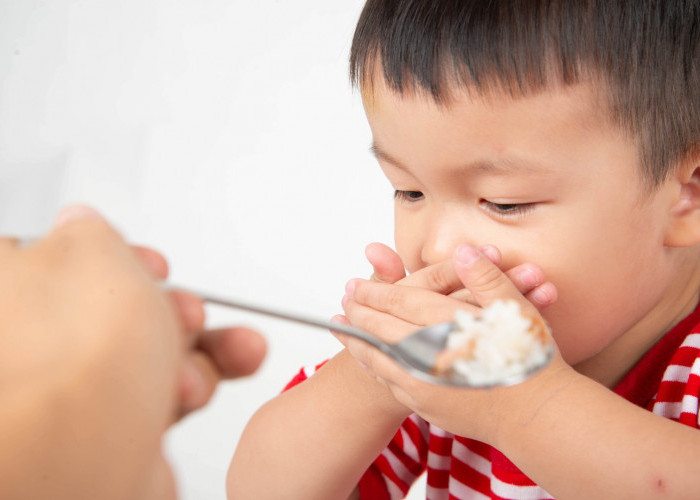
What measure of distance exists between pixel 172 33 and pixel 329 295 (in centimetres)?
64

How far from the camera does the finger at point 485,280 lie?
2.11ft

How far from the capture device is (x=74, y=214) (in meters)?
0.48

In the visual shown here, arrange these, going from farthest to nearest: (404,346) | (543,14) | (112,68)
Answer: (112,68)
(543,14)
(404,346)

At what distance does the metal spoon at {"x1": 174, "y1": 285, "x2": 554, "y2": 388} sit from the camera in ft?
1.46

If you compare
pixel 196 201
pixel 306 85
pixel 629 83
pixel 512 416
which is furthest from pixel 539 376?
pixel 306 85

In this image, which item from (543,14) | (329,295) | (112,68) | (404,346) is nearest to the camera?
(404,346)

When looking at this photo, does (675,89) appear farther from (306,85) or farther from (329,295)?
(306,85)

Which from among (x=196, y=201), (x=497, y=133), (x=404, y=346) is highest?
(x=497, y=133)

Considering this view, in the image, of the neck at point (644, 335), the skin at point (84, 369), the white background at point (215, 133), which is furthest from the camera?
the white background at point (215, 133)

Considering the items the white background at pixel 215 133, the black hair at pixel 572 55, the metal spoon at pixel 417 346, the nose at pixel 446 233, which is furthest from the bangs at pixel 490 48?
the white background at pixel 215 133

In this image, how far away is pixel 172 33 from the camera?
157 cm

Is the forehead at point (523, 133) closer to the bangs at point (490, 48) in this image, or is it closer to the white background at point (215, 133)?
the bangs at point (490, 48)

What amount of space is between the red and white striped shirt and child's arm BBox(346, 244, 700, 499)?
144mm

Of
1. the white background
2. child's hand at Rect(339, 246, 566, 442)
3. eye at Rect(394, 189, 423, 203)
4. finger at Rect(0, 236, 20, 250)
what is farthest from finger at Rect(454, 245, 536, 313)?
the white background
